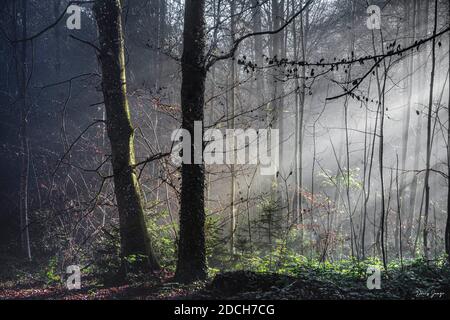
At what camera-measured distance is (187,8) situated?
678 cm

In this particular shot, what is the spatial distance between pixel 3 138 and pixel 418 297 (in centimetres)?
1802

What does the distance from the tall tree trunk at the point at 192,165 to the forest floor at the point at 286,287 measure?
1.33 ft

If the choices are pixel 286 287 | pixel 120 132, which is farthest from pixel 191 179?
pixel 286 287

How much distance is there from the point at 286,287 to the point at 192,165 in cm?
241

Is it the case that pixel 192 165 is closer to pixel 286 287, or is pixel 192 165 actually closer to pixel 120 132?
pixel 120 132

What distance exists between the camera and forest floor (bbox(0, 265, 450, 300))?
5680 mm

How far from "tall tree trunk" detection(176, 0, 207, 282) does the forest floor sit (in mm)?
404

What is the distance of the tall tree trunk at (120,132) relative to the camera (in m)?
7.76

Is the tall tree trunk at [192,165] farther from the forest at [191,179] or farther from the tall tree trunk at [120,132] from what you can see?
the tall tree trunk at [120,132]

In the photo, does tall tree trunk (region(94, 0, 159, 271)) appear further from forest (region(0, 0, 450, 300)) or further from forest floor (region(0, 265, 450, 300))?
forest floor (region(0, 265, 450, 300))

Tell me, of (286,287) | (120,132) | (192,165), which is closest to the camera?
(286,287)

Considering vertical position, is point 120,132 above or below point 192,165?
above

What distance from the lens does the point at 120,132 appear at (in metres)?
7.85

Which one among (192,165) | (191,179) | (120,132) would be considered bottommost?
(191,179)
